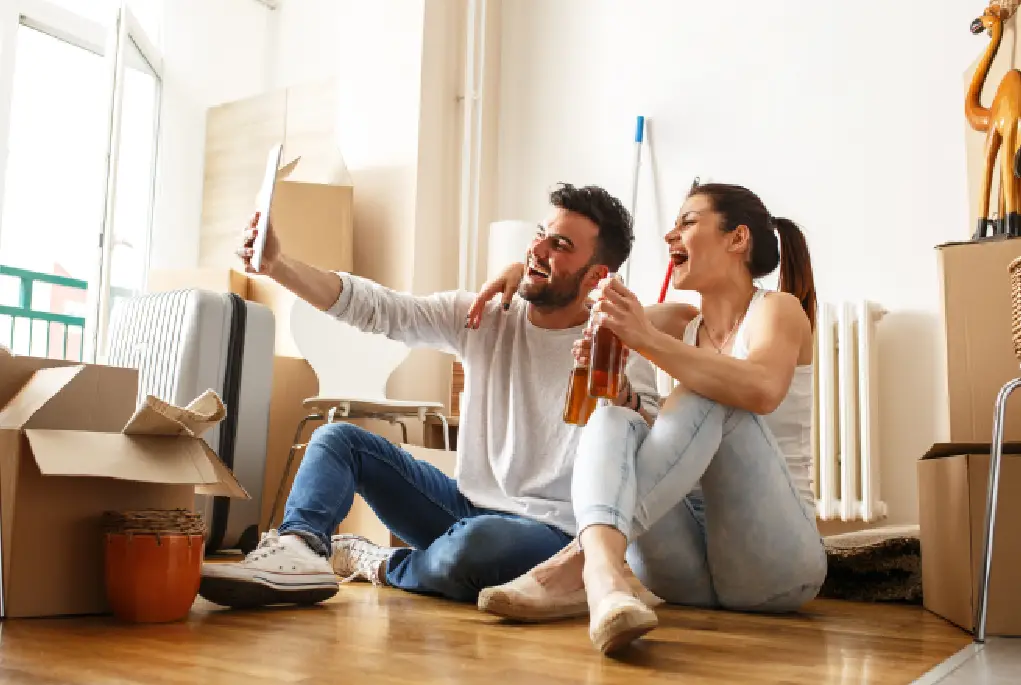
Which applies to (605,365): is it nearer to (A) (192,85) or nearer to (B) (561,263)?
(B) (561,263)

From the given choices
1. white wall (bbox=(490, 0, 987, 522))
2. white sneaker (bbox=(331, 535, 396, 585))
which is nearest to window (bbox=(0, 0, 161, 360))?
white wall (bbox=(490, 0, 987, 522))

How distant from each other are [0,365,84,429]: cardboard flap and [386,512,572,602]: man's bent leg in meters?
0.69

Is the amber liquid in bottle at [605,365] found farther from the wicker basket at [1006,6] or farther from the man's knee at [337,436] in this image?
the wicker basket at [1006,6]

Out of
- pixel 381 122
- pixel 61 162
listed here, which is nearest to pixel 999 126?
pixel 381 122

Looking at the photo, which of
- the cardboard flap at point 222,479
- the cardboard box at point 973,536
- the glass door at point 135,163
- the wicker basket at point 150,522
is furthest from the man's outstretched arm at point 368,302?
the glass door at point 135,163

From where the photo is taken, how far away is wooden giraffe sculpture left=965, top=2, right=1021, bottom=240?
1960mm

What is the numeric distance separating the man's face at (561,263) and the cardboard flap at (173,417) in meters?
0.64

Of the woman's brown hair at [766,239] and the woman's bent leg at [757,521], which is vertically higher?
the woman's brown hair at [766,239]

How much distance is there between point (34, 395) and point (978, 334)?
1.54 m

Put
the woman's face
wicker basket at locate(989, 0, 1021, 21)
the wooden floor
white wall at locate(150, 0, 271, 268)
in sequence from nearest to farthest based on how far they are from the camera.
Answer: the wooden floor
the woman's face
wicker basket at locate(989, 0, 1021, 21)
white wall at locate(150, 0, 271, 268)

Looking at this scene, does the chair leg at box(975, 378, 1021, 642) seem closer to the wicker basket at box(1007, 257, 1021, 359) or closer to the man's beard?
the wicker basket at box(1007, 257, 1021, 359)

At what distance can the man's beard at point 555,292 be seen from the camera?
6.36ft

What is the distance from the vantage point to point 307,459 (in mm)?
1807

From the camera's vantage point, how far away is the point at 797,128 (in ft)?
11.0
